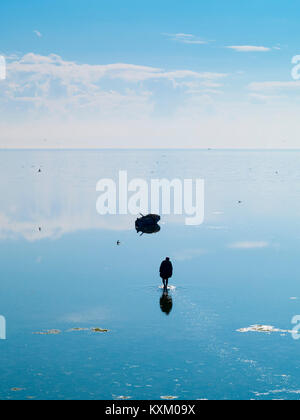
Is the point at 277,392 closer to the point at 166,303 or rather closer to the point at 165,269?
the point at 166,303

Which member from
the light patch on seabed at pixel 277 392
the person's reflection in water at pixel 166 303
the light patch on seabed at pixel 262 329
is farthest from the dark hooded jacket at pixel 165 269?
the light patch on seabed at pixel 277 392

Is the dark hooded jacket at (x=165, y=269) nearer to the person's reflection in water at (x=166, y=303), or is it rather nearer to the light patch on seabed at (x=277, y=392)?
the person's reflection in water at (x=166, y=303)

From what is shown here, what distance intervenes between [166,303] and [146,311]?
2.31 meters

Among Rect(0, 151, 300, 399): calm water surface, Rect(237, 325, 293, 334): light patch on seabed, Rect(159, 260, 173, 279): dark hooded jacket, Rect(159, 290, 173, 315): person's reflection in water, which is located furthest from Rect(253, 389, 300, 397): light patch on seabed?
Rect(159, 260, 173, 279): dark hooded jacket

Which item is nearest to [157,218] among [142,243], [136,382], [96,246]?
[142,243]

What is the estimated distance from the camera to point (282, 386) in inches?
953

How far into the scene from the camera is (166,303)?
122 ft

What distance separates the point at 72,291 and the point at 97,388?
17080 mm

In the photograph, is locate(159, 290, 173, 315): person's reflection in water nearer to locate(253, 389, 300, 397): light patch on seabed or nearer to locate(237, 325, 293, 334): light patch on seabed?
locate(237, 325, 293, 334): light patch on seabed

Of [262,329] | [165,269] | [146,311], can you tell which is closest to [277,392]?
[262,329]

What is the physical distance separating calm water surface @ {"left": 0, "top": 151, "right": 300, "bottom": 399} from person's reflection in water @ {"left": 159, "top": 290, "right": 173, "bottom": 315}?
0.42 meters

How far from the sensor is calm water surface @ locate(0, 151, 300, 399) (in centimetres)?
2464
